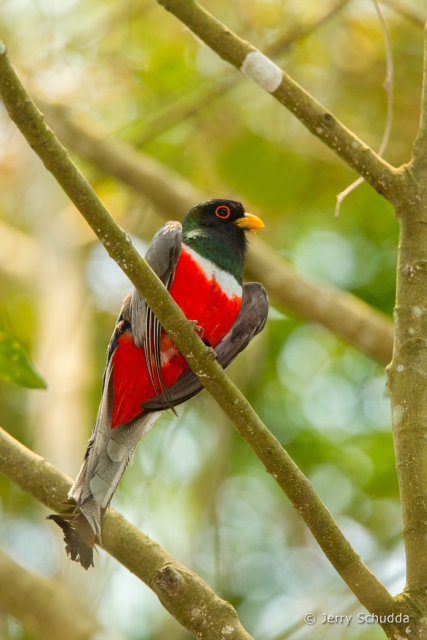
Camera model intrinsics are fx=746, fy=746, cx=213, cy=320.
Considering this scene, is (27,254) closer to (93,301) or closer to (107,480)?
(93,301)

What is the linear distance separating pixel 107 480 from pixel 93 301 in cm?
385

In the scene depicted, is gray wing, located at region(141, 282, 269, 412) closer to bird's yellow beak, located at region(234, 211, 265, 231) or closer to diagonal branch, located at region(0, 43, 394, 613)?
bird's yellow beak, located at region(234, 211, 265, 231)

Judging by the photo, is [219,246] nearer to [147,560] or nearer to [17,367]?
[17,367]

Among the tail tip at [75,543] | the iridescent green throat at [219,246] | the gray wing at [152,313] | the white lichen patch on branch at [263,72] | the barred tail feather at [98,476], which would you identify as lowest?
the tail tip at [75,543]

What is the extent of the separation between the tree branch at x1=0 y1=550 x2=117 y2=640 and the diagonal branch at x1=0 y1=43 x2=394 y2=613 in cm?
146

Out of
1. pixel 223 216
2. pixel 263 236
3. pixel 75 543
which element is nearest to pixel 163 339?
pixel 223 216

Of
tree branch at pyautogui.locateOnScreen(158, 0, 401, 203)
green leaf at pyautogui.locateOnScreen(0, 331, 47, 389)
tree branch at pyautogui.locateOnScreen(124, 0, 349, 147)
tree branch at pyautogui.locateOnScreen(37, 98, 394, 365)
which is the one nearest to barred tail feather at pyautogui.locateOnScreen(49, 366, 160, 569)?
green leaf at pyautogui.locateOnScreen(0, 331, 47, 389)

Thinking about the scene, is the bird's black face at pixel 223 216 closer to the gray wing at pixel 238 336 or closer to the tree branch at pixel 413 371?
the gray wing at pixel 238 336

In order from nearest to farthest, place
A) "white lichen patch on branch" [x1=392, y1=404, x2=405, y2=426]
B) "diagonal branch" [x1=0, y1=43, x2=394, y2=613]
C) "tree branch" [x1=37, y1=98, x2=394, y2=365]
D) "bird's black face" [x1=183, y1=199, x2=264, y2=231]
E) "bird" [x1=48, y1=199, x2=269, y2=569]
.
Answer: "diagonal branch" [x1=0, y1=43, x2=394, y2=613] < "white lichen patch on branch" [x1=392, y1=404, x2=405, y2=426] < "bird" [x1=48, y1=199, x2=269, y2=569] < "bird's black face" [x1=183, y1=199, x2=264, y2=231] < "tree branch" [x1=37, y1=98, x2=394, y2=365]

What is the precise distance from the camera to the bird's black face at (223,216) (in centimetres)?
438

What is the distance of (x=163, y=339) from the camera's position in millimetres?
3709

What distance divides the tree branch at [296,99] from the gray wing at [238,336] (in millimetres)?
1157

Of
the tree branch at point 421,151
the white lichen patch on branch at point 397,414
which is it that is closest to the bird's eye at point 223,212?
the tree branch at point 421,151

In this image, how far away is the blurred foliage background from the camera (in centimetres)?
593
